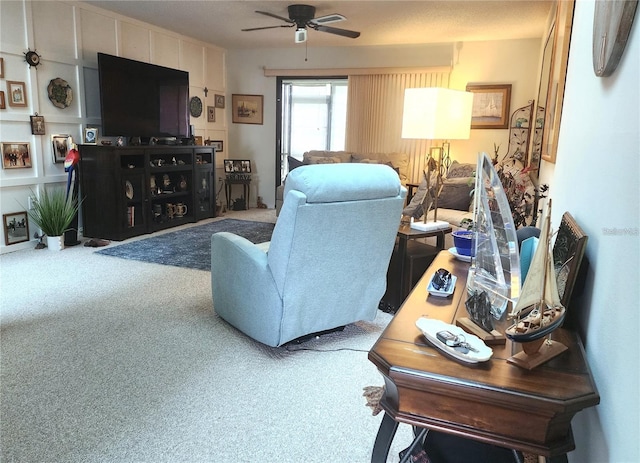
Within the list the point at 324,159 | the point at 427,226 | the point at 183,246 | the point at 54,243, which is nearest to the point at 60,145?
the point at 54,243

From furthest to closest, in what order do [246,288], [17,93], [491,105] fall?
[491,105]
[17,93]
[246,288]

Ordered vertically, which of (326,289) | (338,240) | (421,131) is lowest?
(326,289)

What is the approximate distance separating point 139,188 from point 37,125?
1.11 metres

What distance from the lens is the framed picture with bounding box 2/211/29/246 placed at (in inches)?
162

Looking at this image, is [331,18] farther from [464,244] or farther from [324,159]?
[464,244]

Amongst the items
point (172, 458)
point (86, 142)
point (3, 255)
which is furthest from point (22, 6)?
point (172, 458)

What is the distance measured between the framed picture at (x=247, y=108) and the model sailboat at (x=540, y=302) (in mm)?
6607

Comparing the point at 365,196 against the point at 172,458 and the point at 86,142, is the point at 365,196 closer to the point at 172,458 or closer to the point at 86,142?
the point at 172,458

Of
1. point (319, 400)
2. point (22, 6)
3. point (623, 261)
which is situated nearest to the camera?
point (623, 261)

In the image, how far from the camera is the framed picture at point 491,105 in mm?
5750

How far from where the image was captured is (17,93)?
13.3 feet

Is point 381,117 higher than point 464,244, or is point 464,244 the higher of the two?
point 381,117

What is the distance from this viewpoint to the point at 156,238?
4859 millimetres

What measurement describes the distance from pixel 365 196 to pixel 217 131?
5.36 meters
